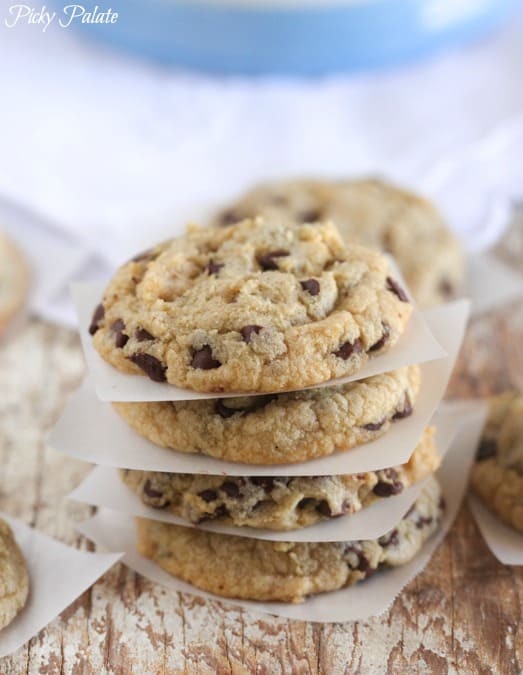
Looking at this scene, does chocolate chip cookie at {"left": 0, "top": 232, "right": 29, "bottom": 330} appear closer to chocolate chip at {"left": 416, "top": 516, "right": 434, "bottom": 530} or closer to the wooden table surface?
the wooden table surface

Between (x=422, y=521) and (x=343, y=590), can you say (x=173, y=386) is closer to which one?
(x=343, y=590)

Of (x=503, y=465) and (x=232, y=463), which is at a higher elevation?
(x=232, y=463)

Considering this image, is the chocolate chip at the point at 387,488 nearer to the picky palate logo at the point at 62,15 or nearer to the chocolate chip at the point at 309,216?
the chocolate chip at the point at 309,216

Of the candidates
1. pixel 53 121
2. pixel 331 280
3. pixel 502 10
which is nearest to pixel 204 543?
pixel 331 280

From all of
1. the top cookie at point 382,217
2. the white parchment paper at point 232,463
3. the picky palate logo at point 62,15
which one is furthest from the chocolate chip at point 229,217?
the white parchment paper at point 232,463

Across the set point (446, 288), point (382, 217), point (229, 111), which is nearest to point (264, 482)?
point (446, 288)

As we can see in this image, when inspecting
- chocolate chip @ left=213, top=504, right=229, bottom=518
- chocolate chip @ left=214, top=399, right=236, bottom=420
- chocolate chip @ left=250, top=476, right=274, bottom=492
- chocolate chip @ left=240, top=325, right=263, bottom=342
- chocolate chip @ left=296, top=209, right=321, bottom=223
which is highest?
chocolate chip @ left=240, top=325, right=263, bottom=342

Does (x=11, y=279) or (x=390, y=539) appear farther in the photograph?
(x=11, y=279)

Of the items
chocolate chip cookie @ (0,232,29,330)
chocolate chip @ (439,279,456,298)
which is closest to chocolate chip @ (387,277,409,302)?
chocolate chip @ (439,279,456,298)
